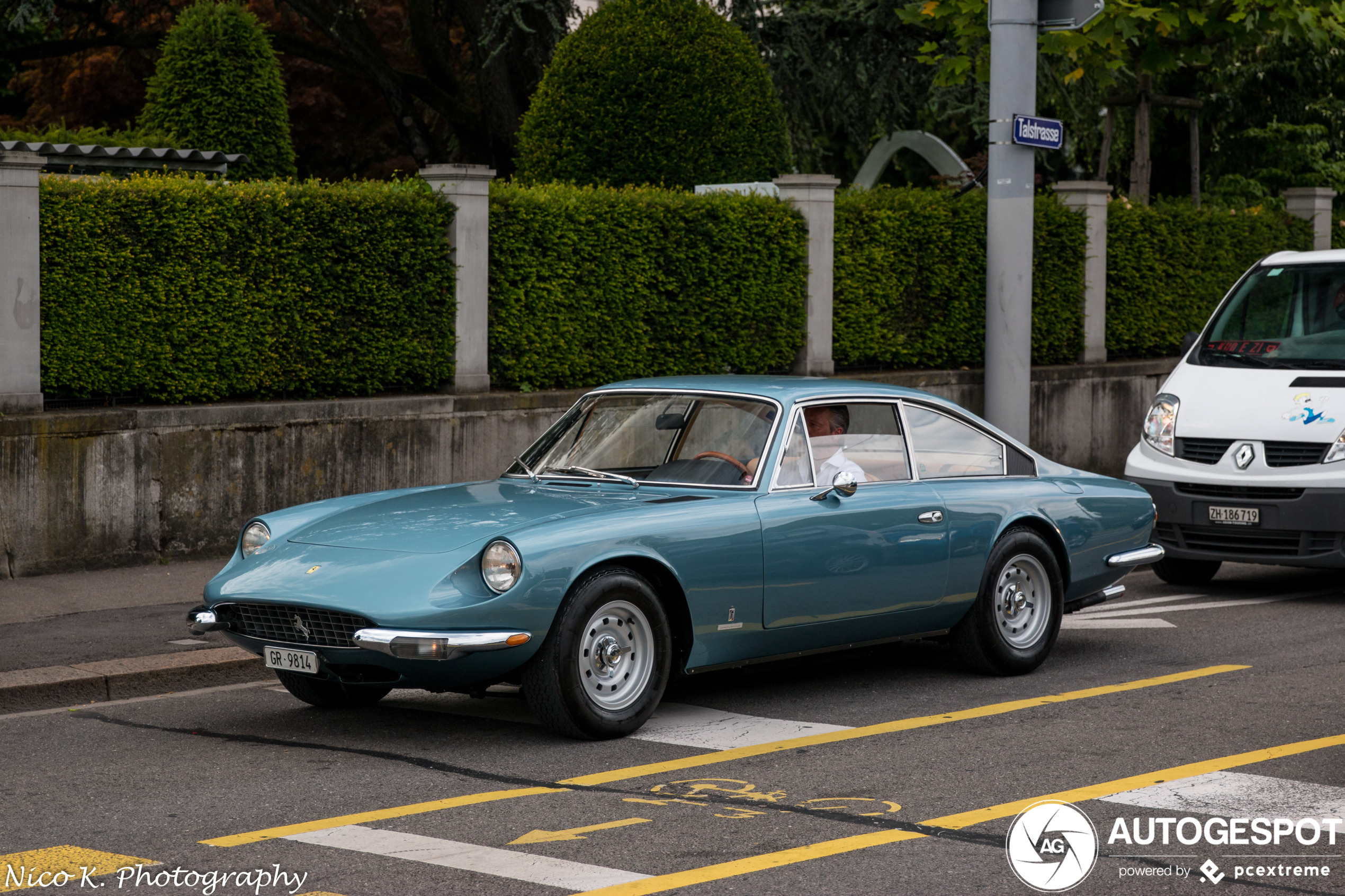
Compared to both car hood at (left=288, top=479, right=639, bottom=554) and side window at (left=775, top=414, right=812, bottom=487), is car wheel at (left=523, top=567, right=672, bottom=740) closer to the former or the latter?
car hood at (left=288, top=479, right=639, bottom=554)

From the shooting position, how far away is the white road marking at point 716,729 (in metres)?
6.79

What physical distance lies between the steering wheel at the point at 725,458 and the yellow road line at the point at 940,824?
7.03 feet

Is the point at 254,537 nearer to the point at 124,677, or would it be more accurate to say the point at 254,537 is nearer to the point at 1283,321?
the point at 124,677

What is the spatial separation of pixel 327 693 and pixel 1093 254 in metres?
13.3

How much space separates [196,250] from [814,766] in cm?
718

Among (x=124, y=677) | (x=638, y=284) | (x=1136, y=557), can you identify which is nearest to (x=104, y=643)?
(x=124, y=677)

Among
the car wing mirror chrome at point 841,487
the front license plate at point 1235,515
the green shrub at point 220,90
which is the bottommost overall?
the front license plate at point 1235,515

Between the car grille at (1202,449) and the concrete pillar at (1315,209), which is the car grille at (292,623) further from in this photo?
the concrete pillar at (1315,209)

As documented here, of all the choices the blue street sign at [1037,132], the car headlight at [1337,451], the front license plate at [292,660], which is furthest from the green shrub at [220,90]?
the front license plate at [292,660]

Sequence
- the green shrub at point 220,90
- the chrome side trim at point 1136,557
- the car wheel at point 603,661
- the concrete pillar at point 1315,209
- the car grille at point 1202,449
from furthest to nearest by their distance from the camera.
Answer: the concrete pillar at point 1315,209
the green shrub at point 220,90
the car grille at point 1202,449
the chrome side trim at point 1136,557
the car wheel at point 603,661

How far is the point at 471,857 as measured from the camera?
5137mm

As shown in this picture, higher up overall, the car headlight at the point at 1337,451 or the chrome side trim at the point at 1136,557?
the car headlight at the point at 1337,451

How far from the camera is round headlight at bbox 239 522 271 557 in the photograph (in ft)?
23.7

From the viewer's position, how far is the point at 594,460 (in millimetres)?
7777
